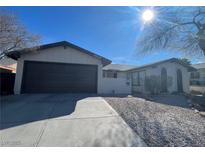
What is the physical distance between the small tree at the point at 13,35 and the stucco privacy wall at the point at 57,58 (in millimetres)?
1180

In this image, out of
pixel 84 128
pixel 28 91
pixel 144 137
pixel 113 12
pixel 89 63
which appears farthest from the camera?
pixel 89 63

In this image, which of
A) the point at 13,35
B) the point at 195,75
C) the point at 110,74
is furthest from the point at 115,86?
the point at 195,75

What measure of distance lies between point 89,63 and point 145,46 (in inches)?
228

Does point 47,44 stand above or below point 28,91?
above

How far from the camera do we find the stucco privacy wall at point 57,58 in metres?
10.9

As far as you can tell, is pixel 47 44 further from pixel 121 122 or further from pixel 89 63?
pixel 121 122

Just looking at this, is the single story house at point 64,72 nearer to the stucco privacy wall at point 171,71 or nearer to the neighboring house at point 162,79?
the neighboring house at point 162,79

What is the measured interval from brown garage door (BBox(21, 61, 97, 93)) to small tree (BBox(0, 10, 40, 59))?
68.9 inches

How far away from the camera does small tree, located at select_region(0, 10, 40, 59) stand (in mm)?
8320

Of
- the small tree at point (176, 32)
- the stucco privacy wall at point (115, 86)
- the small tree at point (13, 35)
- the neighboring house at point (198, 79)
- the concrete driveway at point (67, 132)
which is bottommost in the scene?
the concrete driveway at point (67, 132)

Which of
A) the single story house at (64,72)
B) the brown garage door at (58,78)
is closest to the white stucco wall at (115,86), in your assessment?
the single story house at (64,72)
